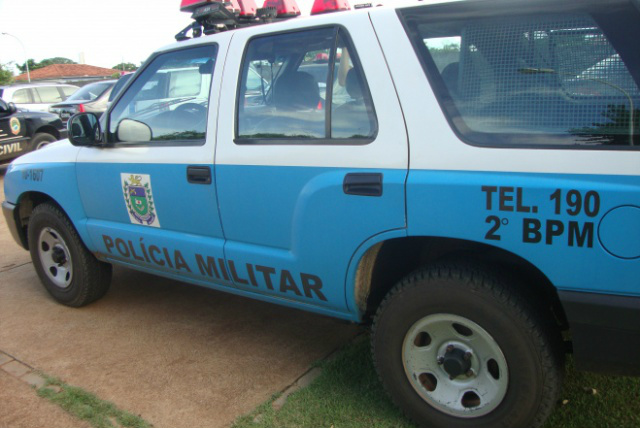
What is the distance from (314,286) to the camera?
2.83m

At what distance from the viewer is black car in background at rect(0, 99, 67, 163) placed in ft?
32.5

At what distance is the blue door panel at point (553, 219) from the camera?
1.99 meters

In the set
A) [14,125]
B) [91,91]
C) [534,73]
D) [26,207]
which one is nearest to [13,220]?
[26,207]

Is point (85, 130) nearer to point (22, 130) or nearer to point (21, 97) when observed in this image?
point (22, 130)

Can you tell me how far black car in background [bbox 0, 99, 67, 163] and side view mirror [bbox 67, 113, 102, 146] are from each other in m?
6.62

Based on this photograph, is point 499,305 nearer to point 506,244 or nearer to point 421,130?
point 506,244

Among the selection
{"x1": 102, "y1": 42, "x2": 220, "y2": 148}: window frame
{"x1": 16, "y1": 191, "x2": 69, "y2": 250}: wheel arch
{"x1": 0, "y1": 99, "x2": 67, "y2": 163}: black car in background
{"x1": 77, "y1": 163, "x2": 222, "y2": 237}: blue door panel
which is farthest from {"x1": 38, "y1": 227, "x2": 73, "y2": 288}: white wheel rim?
{"x1": 0, "y1": 99, "x2": 67, "y2": 163}: black car in background

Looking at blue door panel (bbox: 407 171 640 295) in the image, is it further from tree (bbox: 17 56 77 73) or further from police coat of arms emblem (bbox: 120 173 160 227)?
tree (bbox: 17 56 77 73)

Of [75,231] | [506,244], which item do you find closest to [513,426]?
[506,244]

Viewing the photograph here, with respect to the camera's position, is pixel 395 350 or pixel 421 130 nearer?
pixel 421 130

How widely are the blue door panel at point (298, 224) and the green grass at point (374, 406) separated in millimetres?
494

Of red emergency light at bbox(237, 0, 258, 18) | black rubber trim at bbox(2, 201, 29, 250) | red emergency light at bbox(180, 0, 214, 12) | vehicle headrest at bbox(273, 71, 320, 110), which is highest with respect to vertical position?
red emergency light at bbox(180, 0, 214, 12)

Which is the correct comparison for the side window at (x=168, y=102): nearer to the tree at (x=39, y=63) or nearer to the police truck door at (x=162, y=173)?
the police truck door at (x=162, y=173)

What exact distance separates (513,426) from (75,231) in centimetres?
313
